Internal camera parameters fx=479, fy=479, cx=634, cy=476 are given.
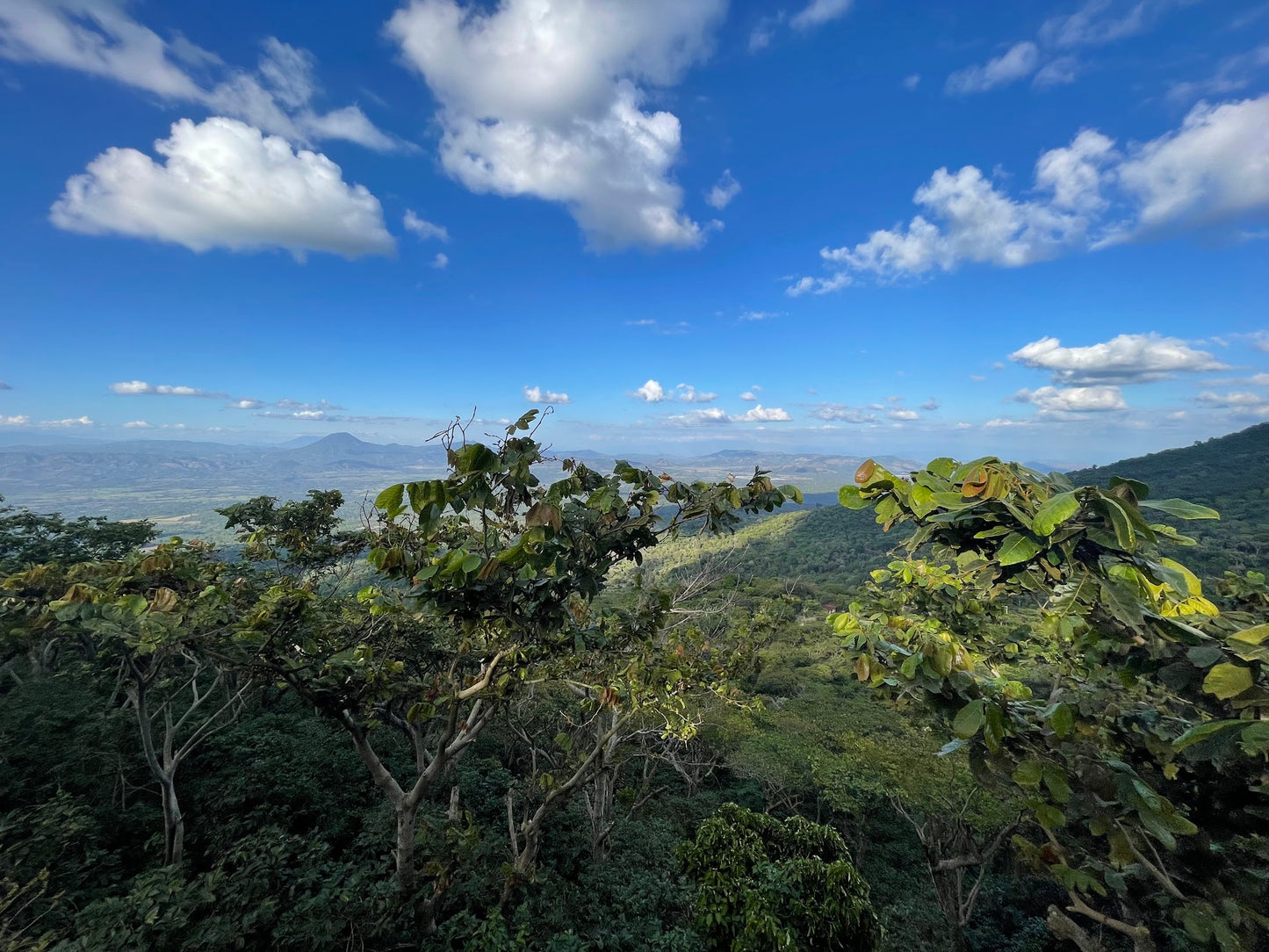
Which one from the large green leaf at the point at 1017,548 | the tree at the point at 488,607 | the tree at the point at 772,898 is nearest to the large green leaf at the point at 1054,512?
the large green leaf at the point at 1017,548

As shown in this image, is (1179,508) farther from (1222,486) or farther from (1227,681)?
(1222,486)

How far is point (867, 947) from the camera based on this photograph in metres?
7.50

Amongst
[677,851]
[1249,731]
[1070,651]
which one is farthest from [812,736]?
[1249,731]

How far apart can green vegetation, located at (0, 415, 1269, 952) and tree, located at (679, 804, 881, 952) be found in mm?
44

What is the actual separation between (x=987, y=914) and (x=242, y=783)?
18.7 m

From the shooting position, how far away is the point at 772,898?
24.3ft

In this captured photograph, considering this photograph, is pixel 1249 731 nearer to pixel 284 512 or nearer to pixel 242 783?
pixel 242 783

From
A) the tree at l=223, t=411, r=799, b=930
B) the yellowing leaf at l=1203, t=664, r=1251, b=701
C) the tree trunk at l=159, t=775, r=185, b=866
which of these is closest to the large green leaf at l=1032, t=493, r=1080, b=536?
the yellowing leaf at l=1203, t=664, r=1251, b=701

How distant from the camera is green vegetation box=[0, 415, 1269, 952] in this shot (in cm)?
204

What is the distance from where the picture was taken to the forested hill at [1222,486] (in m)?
41.5

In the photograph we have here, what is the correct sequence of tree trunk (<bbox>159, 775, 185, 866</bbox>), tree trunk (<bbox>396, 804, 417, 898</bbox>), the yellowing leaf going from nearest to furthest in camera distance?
the yellowing leaf, tree trunk (<bbox>396, 804, 417, 898</bbox>), tree trunk (<bbox>159, 775, 185, 866</bbox>)

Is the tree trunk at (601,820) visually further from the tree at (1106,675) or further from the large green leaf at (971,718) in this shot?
the large green leaf at (971,718)

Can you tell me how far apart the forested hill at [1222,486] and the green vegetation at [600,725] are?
31629 mm

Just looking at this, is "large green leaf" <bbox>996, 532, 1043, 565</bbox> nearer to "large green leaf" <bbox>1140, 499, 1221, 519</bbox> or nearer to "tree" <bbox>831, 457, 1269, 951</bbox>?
"tree" <bbox>831, 457, 1269, 951</bbox>
